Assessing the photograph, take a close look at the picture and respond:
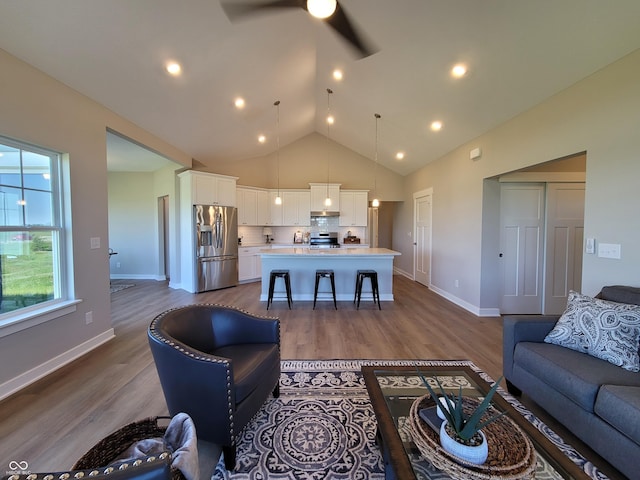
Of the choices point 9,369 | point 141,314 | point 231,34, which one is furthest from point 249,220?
point 9,369

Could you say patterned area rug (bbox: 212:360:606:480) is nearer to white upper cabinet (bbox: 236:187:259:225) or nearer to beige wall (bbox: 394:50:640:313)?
beige wall (bbox: 394:50:640:313)

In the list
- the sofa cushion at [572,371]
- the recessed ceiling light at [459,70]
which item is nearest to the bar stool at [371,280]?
the sofa cushion at [572,371]

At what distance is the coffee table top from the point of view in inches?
42.0

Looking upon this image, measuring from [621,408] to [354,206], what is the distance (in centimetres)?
615

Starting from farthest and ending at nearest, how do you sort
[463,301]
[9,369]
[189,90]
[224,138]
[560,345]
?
[224,138] → [463,301] → [189,90] → [9,369] → [560,345]

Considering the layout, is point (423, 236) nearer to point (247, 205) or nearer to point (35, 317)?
point (247, 205)

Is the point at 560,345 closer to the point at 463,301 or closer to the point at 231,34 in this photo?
the point at 463,301

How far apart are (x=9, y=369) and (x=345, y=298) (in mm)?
4083

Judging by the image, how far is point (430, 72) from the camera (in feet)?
10.8

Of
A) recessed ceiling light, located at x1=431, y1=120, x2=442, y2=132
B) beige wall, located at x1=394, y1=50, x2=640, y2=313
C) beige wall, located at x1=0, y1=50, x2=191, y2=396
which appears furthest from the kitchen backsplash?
beige wall, located at x1=0, y1=50, x2=191, y2=396

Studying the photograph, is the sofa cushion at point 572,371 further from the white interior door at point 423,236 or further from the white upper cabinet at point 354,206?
the white upper cabinet at point 354,206

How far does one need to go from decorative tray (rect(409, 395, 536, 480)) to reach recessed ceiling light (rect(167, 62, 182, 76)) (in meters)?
3.91

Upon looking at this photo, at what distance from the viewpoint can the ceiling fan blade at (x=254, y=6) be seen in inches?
81.7

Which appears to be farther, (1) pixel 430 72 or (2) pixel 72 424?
(1) pixel 430 72
